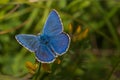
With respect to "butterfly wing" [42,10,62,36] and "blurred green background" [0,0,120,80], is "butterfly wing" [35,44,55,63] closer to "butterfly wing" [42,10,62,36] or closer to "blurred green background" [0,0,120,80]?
"butterfly wing" [42,10,62,36]

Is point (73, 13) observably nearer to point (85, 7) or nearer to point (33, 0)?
point (85, 7)

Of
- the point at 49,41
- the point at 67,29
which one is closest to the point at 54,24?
→ the point at 49,41

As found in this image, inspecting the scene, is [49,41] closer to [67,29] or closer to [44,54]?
[44,54]

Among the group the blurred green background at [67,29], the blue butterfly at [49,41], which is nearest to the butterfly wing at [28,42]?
the blue butterfly at [49,41]

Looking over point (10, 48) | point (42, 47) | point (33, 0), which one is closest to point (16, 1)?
point (33, 0)

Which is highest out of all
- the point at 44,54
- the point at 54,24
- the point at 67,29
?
the point at 67,29

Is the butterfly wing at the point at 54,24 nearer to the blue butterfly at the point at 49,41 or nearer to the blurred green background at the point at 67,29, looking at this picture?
the blue butterfly at the point at 49,41
